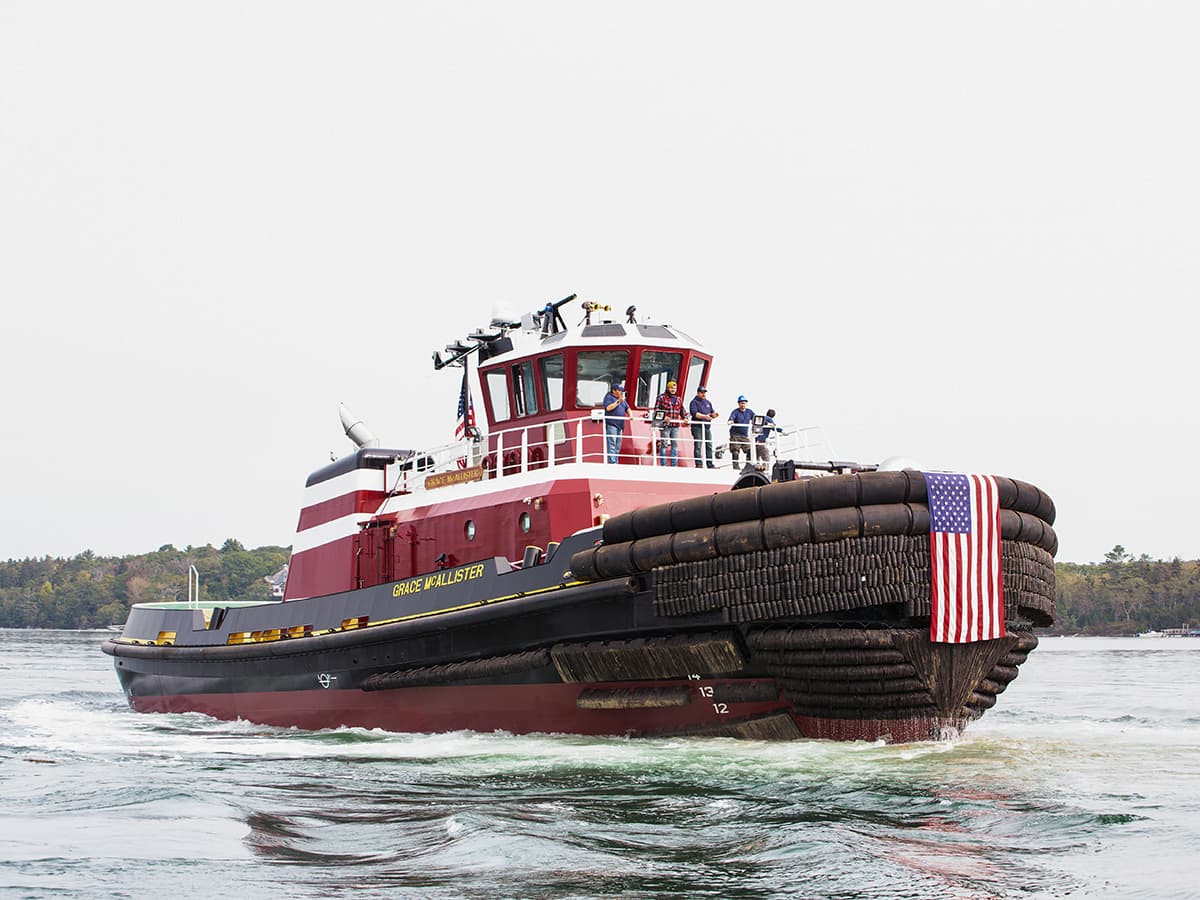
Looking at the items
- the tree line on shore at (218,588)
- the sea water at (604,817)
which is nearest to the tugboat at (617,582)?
the sea water at (604,817)

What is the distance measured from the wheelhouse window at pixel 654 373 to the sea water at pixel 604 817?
4220 mm

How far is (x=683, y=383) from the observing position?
15.6 metres

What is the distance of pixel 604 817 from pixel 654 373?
23.7 ft

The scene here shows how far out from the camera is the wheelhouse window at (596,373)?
15.1 m

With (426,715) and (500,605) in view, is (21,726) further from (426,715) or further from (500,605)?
(500,605)

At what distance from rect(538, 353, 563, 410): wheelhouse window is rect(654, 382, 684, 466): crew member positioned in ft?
3.66

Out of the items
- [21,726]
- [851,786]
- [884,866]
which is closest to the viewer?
Answer: [884,866]

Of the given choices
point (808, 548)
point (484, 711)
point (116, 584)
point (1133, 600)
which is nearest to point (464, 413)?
point (484, 711)

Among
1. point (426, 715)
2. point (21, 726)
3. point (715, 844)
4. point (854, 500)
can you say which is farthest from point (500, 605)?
point (21, 726)

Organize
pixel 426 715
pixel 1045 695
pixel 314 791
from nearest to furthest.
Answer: pixel 314 791, pixel 426 715, pixel 1045 695

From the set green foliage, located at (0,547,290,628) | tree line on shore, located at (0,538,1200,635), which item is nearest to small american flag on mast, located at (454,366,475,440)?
tree line on shore, located at (0,538,1200,635)

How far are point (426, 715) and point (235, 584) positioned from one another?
86549 millimetres

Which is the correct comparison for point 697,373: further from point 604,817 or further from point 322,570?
point 604,817

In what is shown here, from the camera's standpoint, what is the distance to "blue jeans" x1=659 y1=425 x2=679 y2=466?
14757mm
